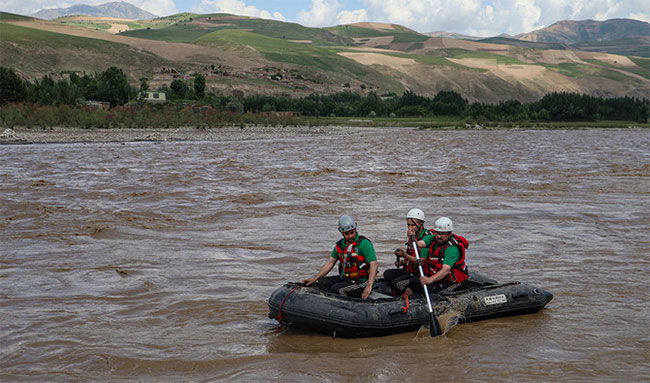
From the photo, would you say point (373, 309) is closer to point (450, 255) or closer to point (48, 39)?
point (450, 255)

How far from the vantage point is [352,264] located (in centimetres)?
856

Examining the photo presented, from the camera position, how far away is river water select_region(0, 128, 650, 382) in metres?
7.70

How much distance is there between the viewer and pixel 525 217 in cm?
1711

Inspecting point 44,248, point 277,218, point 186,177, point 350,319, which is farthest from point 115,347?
point 186,177

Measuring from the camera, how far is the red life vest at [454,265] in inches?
346

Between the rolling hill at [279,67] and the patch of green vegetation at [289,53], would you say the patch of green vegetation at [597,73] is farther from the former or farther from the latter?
the patch of green vegetation at [289,53]

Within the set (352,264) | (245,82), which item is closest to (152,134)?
(352,264)

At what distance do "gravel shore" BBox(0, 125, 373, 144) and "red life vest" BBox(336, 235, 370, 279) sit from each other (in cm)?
3417

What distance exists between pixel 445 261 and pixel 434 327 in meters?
0.91

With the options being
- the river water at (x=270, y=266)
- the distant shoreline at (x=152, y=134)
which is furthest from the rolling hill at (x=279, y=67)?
the river water at (x=270, y=266)

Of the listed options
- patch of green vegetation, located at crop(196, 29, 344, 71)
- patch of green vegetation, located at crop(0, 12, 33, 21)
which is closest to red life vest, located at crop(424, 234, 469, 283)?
patch of green vegetation, located at crop(196, 29, 344, 71)

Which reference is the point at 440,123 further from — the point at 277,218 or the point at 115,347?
the point at 115,347

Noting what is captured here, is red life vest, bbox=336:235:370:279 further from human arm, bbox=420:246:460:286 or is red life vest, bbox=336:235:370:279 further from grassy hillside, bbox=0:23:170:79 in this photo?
grassy hillside, bbox=0:23:170:79

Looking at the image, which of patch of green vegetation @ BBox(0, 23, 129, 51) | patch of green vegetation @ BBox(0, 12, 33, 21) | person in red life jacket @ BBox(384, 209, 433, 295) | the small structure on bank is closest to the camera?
person in red life jacket @ BBox(384, 209, 433, 295)
